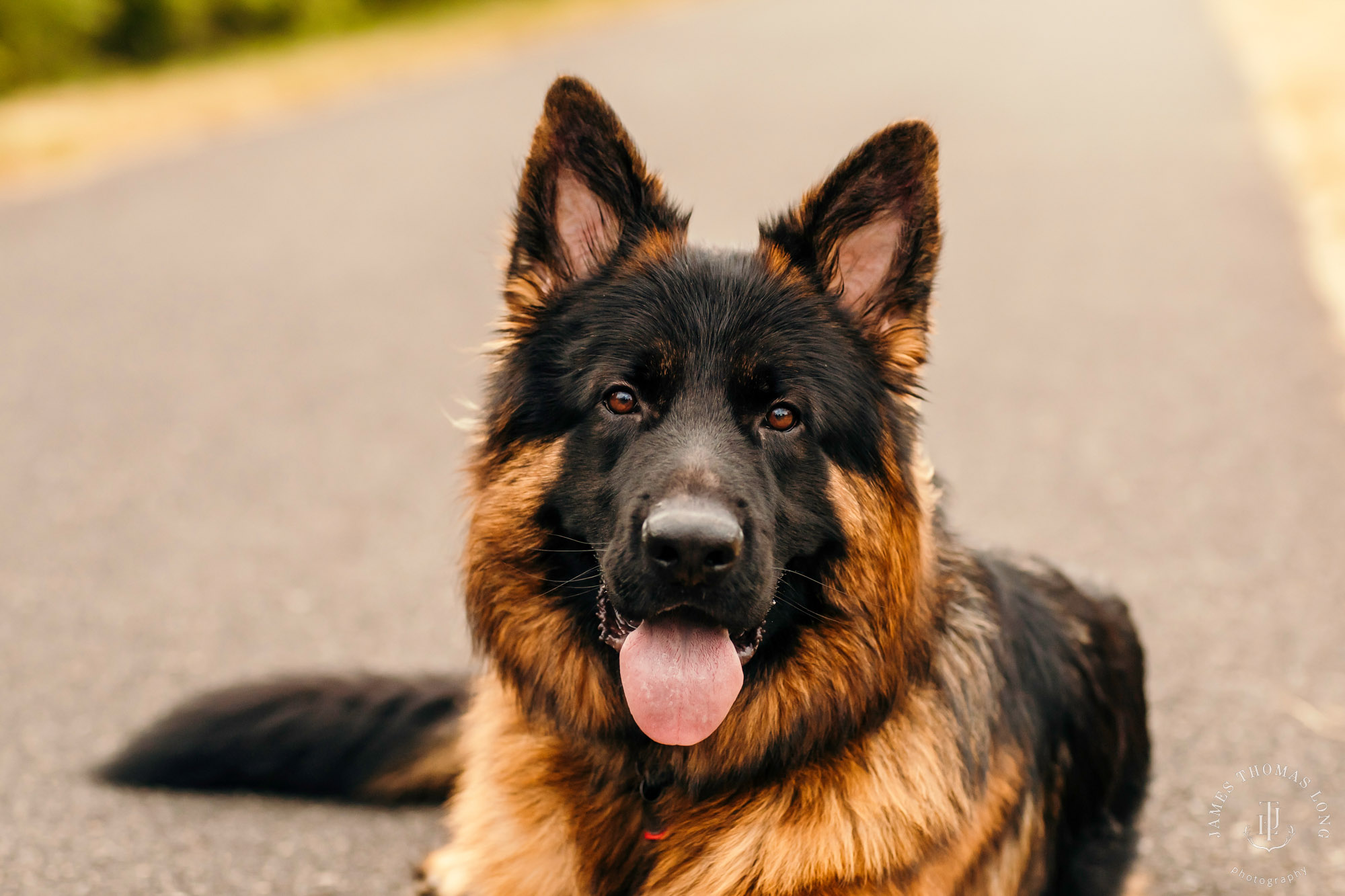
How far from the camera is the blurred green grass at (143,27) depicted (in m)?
15.2

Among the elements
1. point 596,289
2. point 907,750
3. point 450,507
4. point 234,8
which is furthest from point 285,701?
point 234,8

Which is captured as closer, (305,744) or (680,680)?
(680,680)

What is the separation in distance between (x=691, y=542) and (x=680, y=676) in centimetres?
37

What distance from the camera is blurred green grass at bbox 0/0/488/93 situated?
15.2 m

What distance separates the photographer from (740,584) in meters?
3.01

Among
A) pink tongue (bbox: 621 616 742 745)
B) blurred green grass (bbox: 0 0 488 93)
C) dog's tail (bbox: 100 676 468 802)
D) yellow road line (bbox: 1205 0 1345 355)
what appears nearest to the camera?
pink tongue (bbox: 621 616 742 745)

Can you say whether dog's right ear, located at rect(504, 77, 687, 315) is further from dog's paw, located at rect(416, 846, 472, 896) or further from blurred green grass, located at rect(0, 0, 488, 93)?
blurred green grass, located at rect(0, 0, 488, 93)

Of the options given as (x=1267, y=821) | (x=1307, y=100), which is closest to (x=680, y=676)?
(x=1267, y=821)

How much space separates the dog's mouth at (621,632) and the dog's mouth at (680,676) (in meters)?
0.04

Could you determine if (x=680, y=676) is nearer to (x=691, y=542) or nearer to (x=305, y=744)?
(x=691, y=542)

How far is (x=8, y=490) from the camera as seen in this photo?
20.6 ft

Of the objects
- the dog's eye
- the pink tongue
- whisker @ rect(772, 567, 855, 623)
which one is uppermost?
the dog's eye

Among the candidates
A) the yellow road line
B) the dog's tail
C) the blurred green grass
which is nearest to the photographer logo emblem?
the dog's tail

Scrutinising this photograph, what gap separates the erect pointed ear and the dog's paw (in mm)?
Result: 1861
